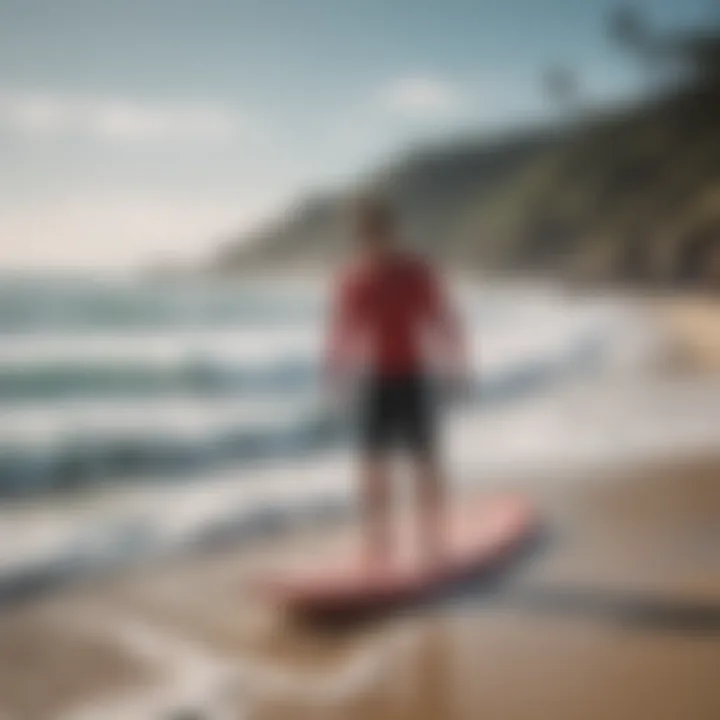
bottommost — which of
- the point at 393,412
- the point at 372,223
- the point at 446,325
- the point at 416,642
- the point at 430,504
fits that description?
the point at 416,642

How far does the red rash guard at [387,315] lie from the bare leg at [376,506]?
119mm

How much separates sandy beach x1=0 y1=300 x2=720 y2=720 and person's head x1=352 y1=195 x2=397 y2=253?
0.36 meters

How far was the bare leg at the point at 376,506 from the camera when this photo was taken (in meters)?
1.54

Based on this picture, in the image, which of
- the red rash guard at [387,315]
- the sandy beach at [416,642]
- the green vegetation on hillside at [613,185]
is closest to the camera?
the sandy beach at [416,642]

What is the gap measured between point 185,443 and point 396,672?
0.38 meters

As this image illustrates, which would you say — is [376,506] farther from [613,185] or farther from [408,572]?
[613,185]

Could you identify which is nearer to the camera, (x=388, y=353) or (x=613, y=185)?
(x=388, y=353)

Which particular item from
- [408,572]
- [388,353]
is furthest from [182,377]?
[408,572]

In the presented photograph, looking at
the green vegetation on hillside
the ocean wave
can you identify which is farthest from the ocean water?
the green vegetation on hillside

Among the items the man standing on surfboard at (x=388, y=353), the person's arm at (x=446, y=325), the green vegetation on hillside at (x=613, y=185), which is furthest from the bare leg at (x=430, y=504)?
the green vegetation on hillside at (x=613, y=185)

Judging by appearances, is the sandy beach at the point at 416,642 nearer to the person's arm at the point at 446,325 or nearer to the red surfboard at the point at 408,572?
the red surfboard at the point at 408,572

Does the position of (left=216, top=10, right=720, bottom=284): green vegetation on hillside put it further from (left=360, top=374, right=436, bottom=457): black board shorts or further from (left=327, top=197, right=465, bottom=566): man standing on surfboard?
(left=360, top=374, right=436, bottom=457): black board shorts

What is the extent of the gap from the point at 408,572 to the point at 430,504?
0.09m

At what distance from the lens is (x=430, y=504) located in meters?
1.56
